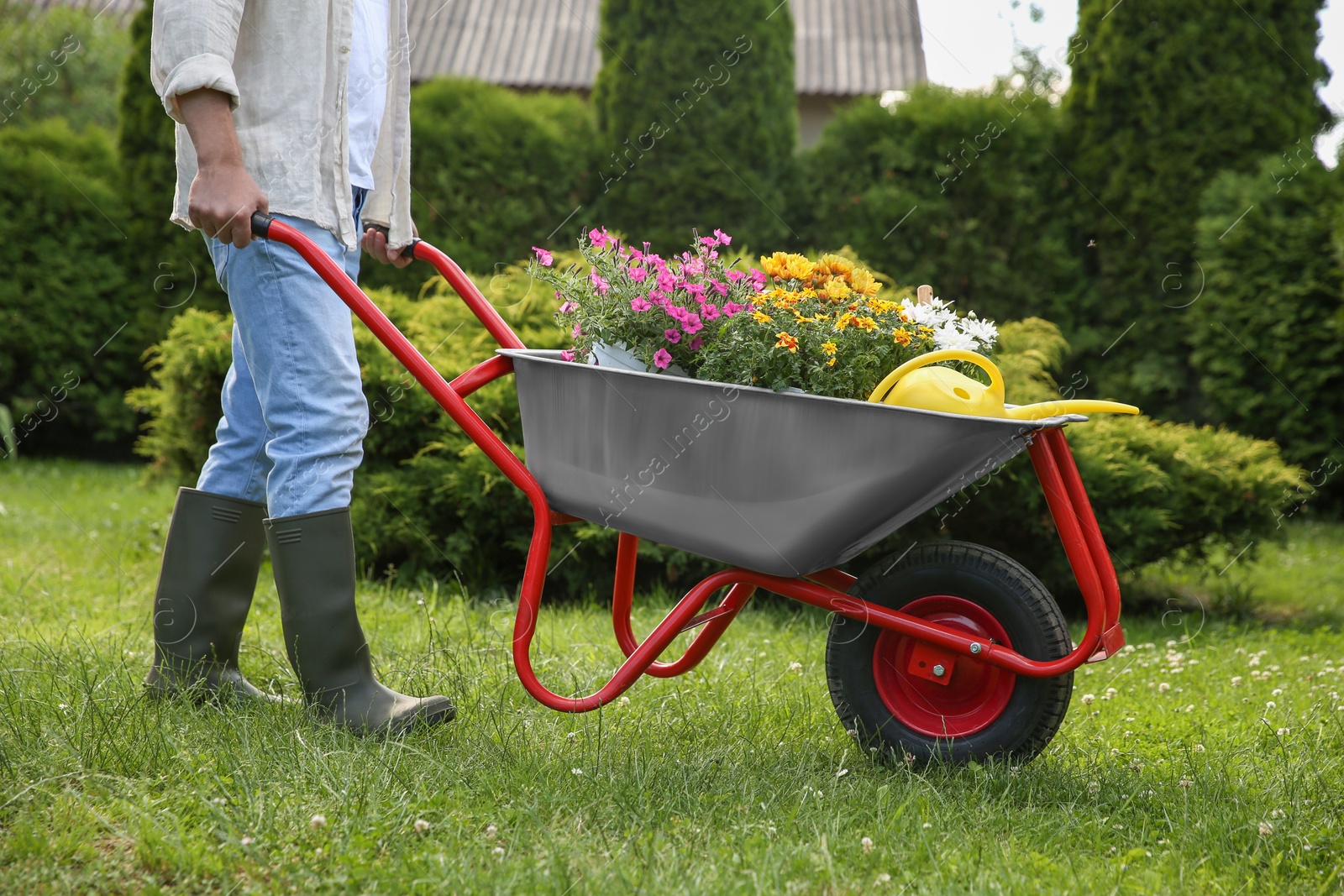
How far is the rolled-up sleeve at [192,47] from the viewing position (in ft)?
5.67

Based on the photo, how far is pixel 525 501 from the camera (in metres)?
3.66

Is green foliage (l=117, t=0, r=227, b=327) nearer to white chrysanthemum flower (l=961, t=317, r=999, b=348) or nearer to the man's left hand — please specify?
the man's left hand

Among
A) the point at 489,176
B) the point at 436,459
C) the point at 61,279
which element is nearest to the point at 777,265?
the point at 436,459

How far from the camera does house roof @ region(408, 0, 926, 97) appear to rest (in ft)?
36.1

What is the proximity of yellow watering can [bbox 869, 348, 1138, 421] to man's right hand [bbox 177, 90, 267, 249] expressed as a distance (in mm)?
1081

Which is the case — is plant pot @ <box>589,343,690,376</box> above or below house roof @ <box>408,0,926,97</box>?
below

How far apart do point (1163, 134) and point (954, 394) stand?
489cm

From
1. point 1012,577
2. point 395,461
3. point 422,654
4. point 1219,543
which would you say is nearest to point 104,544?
point 395,461

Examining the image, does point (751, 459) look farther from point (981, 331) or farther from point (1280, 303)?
point (1280, 303)

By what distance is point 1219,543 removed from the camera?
3965 millimetres

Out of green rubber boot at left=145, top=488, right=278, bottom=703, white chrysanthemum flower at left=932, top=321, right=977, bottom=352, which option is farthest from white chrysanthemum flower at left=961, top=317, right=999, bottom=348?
green rubber boot at left=145, top=488, right=278, bottom=703

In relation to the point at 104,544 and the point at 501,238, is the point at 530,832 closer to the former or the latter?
the point at 104,544

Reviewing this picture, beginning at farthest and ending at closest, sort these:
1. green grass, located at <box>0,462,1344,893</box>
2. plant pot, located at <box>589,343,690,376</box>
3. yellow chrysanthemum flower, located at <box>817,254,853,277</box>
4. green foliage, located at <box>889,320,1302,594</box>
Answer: green foliage, located at <box>889,320,1302,594</box>, yellow chrysanthemum flower, located at <box>817,254,853,277</box>, plant pot, located at <box>589,343,690,376</box>, green grass, located at <box>0,462,1344,893</box>

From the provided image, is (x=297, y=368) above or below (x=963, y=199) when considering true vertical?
below
